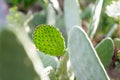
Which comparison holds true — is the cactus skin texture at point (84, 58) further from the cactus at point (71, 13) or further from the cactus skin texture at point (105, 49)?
the cactus at point (71, 13)

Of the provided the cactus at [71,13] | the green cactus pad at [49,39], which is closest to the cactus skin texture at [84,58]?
the green cactus pad at [49,39]

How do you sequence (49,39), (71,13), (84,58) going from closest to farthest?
(84,58), (49,39), (71,13)

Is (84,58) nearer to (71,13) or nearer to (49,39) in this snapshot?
(49,39)

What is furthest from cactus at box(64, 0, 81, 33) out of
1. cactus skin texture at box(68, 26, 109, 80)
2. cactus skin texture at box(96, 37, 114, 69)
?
cactus skin texture at box(68, 26, 109, 80)

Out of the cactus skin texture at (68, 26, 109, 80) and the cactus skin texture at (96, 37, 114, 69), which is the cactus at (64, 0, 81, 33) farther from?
the cactus skin texture at (68, 26, 109, 80)

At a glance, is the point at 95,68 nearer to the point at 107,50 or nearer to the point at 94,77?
the point at 94,77

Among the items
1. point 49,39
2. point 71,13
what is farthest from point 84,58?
point 71,13
